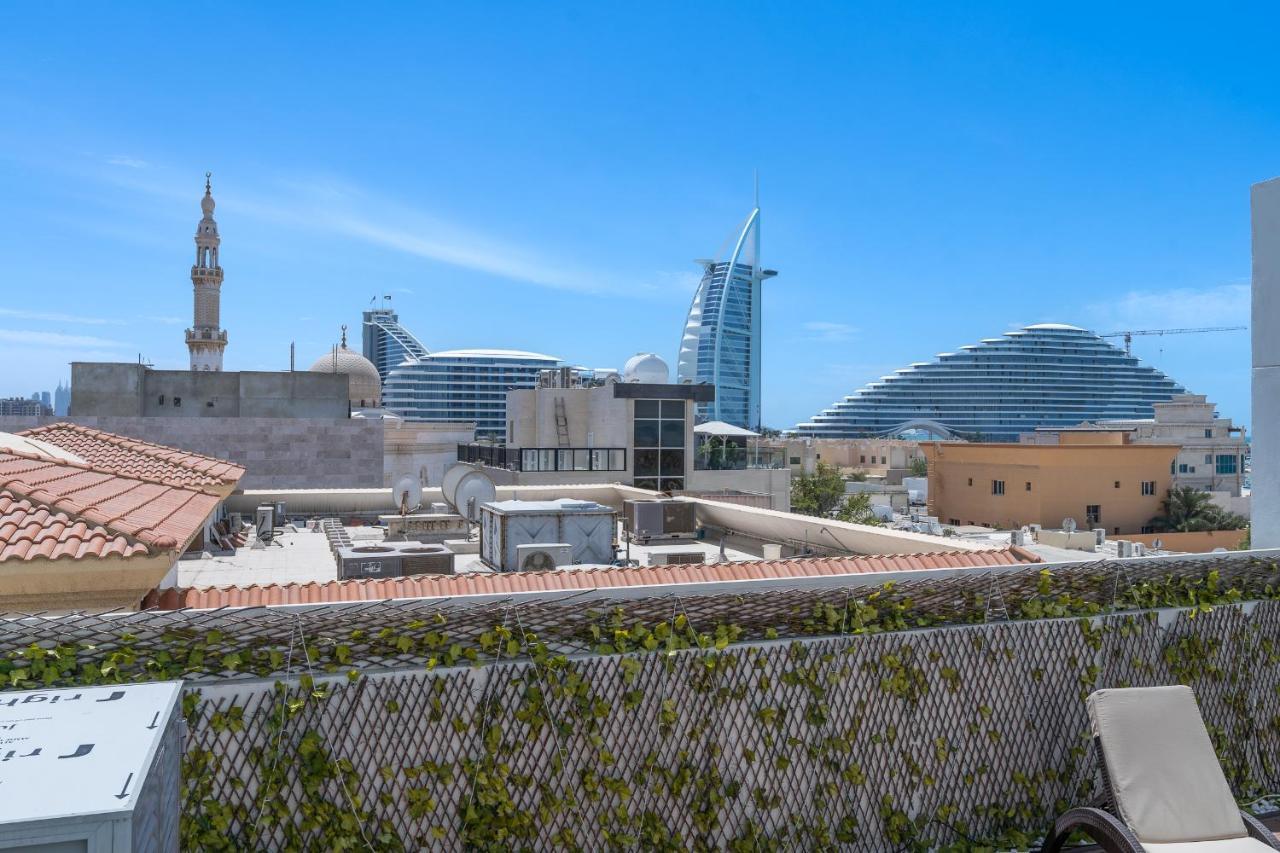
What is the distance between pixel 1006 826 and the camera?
4.97 metres

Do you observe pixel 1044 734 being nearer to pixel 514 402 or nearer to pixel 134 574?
pixel 134 574

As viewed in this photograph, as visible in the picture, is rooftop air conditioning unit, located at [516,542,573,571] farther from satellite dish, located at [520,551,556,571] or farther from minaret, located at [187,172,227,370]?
minaret, located at [187,172,227,370]

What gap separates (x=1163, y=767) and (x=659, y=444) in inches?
1298

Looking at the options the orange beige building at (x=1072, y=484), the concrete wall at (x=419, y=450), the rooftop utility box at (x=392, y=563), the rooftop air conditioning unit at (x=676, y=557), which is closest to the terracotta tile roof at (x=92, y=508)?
the rooftop utility box at (x=392, y=563)

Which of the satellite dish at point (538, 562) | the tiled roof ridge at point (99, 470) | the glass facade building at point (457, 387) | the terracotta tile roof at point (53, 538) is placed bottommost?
the satellite dish at point (538, 562)

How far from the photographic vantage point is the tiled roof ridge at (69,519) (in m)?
4.89

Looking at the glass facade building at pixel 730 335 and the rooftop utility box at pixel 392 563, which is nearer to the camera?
the rooftop utility box at pixel 392 563

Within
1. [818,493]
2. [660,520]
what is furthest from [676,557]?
[818,493]

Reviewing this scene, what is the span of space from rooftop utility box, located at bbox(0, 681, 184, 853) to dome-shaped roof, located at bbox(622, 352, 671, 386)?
3613 centimetres

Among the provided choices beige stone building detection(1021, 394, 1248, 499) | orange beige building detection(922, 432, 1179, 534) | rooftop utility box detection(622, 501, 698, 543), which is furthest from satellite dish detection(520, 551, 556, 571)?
beige stone building detection(1021, 394, 1248, 499)

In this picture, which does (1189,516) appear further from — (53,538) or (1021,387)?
(1021,387)

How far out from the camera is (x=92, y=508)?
5.59 metres

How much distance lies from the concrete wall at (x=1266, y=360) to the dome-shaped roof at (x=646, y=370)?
3227cm

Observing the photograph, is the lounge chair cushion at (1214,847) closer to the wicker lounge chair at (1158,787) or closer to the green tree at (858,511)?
the wicker lounge chair at (1158,787)
